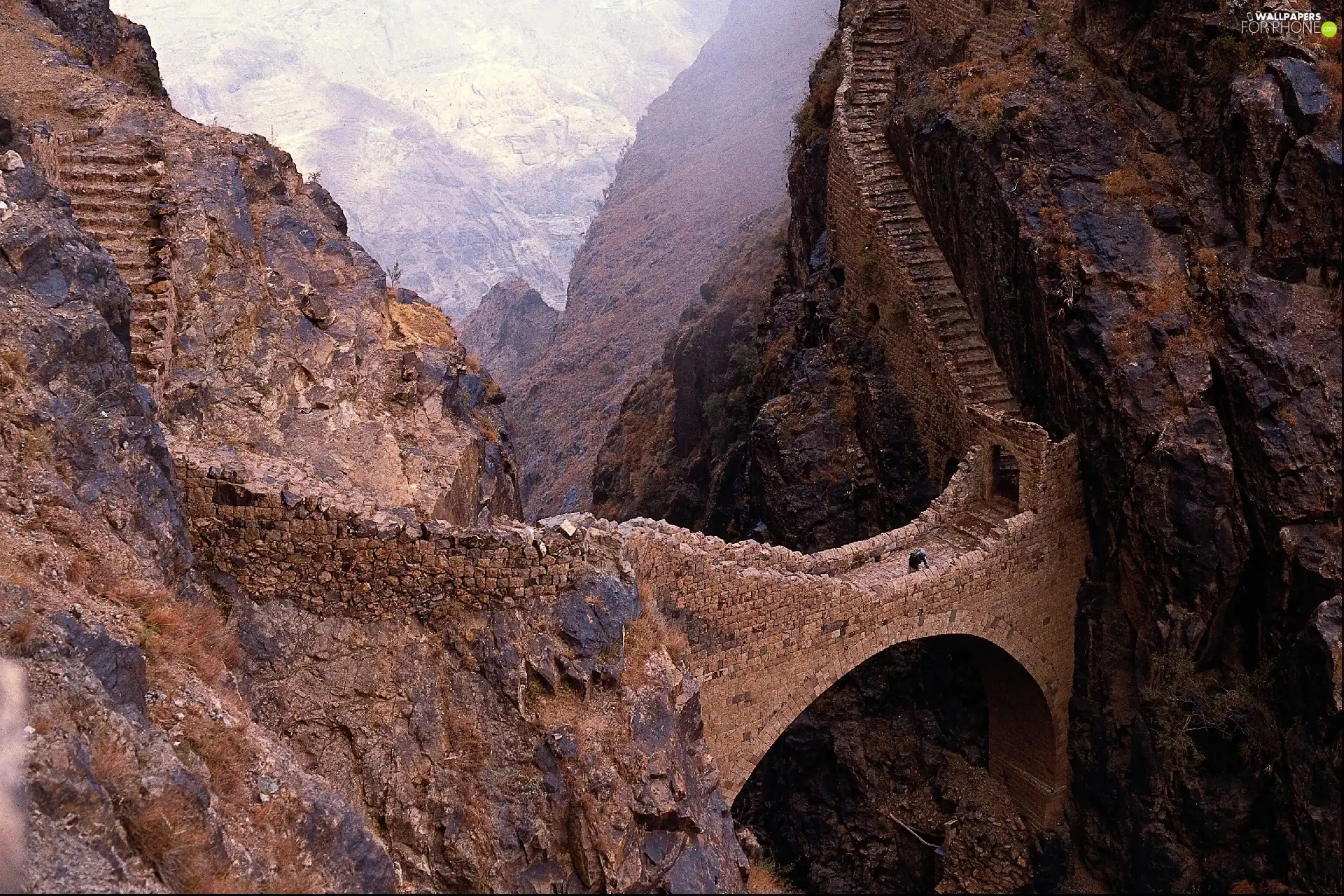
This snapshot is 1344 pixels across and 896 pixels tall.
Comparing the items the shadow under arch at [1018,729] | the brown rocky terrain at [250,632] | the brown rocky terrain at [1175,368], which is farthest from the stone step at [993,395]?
the brown rocky terrain at [250,632]

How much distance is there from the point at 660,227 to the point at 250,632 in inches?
2079

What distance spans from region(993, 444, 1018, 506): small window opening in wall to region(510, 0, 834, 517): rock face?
57.0 ft

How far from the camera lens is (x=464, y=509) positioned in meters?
15.1

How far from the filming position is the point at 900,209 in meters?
22.4

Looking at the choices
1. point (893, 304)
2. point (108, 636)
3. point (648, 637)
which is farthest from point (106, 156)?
point (893, 304)

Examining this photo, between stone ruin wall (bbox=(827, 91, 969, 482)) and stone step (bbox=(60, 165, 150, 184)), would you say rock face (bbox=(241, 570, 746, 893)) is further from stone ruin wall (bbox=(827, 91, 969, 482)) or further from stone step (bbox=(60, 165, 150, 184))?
stone ruin wall (bbox=(827, 91, 969, 482))

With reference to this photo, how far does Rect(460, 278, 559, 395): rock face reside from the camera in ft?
180

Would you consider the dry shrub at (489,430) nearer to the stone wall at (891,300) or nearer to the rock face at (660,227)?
the stone wall at (891,300)

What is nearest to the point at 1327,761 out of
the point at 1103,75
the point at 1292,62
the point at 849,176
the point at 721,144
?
the point at 1292,62

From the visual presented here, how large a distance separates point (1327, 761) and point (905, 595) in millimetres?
6506

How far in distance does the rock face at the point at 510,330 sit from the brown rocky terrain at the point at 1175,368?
35319 millimetres

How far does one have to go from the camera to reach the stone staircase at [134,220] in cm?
1351

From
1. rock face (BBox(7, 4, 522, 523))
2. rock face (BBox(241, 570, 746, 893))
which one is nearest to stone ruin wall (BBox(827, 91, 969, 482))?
rock face (BBox(7, 4, 522, 523))

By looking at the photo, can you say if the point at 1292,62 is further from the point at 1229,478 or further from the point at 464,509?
the point at 464,509
